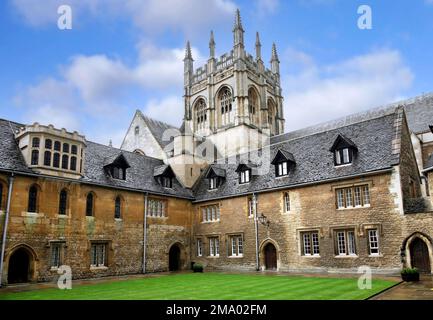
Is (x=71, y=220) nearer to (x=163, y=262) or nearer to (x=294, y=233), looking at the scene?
(x=163, y=262)

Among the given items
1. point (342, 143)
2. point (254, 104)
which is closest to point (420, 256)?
point (342, 143)

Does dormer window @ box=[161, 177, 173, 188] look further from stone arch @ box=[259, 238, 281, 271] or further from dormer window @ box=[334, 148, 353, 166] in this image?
dormer window @ box=[334, 148, 353, 166]

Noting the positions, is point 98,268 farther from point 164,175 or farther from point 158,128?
point 158,128

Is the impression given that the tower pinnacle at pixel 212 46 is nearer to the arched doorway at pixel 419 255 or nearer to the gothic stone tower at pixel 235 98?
the gothic stone tower at pixel 235 98

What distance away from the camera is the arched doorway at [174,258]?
3147cm

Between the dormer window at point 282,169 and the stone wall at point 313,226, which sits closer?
the stone wall at point 313,226

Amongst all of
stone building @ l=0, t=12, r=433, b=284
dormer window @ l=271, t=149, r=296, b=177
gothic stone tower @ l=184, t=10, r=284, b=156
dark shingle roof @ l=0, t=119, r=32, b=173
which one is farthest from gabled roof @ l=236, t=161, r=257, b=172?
gothic stone tower @ l=184, t=10, r=284, b=156

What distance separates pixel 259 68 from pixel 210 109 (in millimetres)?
11189

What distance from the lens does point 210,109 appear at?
5828 cm

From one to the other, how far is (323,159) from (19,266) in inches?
837

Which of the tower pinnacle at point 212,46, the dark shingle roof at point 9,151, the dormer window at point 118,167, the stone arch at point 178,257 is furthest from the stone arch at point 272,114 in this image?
the dark shingle roof at point 9,151

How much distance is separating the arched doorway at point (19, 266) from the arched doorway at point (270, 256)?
52.8 ft

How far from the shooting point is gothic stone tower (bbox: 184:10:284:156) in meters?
53.9
